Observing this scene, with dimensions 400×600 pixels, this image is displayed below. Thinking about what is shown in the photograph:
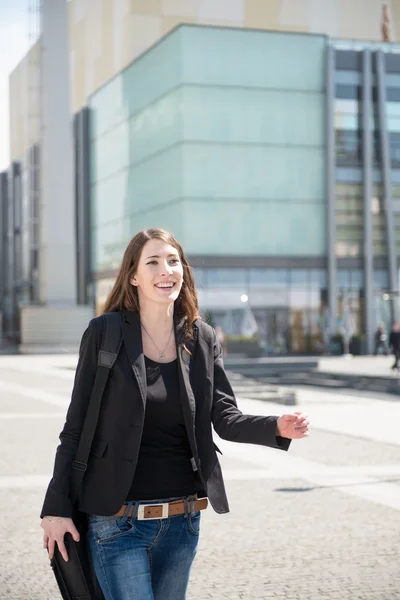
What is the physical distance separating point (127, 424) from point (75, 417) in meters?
0.18

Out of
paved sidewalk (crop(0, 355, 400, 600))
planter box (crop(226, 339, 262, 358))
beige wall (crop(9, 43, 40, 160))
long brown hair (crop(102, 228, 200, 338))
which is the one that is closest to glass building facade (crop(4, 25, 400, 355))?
planter box (crop(226, 339, 262, 358))

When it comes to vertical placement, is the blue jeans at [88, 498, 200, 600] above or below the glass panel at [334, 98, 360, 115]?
below

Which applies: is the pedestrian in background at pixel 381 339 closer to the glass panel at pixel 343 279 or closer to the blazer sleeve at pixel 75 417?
the glass panel at pixel 343 279

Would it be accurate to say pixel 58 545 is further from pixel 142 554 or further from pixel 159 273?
pixel 159 273

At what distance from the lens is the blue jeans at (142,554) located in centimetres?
345

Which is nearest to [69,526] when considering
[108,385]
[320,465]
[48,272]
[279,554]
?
[108,385]

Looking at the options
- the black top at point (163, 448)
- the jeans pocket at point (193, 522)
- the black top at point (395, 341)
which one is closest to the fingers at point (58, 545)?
the black top at point (163, 448)

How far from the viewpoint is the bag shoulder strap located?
11.6ft

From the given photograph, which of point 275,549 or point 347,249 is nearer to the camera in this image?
point 275,549

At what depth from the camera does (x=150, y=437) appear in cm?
358

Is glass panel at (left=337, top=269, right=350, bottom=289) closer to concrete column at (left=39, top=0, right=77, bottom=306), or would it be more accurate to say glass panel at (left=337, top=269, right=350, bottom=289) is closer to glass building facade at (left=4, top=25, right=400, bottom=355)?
glass building facade at (left=4, top=25, right=400, bottom=355)

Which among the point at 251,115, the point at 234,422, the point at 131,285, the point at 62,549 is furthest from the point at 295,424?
the point at 251,115

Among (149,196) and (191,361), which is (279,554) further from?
(149,196)

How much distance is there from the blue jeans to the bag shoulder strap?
0.15m
